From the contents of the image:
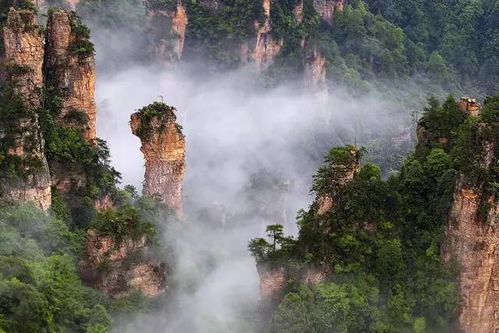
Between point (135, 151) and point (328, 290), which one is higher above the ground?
point (135, 151)

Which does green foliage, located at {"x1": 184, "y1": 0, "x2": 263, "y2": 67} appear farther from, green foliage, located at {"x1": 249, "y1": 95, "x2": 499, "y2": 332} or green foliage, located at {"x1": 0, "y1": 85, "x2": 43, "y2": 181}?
green foliage, located at {"x1": 249, "y1": 95, "x2": 499, "y2": 332}

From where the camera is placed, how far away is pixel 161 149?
42938 mm

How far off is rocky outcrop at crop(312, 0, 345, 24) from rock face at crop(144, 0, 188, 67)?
58.5ft

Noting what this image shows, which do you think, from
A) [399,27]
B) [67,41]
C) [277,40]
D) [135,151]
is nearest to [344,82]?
[277,40]

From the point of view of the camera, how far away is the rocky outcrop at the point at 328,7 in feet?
286

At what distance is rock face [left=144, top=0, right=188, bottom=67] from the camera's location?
243ft

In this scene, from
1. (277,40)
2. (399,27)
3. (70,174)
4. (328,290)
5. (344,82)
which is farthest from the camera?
(399,27)

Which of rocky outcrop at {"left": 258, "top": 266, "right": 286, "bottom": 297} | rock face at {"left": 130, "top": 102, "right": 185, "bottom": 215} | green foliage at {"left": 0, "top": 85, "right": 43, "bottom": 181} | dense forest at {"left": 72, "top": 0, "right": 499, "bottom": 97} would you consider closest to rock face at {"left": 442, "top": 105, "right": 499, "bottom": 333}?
rocky outcrop at {"left": 258, "top": 266, "right": 286, "bottom": 297}

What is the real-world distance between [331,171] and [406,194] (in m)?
3.87

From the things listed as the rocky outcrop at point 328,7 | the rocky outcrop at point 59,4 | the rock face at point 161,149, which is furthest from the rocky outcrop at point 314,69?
the rock face at point 161,149

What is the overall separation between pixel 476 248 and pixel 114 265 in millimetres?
15207

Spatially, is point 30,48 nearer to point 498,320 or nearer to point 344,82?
point 498,320

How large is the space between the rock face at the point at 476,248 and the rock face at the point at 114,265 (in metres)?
13.1

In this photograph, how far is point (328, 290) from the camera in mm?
33688
